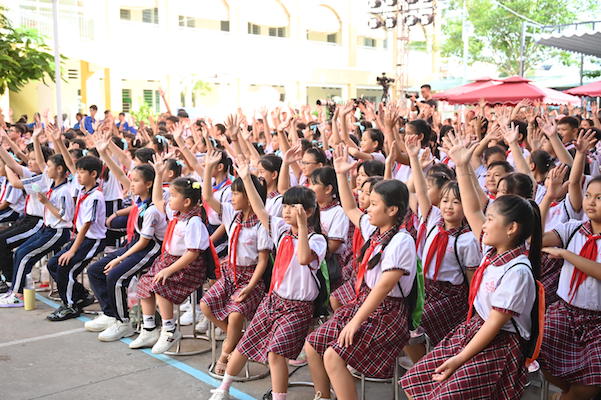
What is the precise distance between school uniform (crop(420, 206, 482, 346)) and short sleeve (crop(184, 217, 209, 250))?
1573mm

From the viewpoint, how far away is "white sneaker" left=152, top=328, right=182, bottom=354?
4527 mm

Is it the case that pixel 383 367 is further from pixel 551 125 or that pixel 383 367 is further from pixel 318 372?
pixel 551 125

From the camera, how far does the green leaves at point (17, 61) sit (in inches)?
374

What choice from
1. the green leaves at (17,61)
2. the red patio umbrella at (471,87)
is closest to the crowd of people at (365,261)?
the green leaves at (17,61)

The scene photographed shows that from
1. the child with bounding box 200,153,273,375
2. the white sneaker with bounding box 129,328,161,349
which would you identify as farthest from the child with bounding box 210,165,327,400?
the white sneaker with bounding box 129,328,161,349

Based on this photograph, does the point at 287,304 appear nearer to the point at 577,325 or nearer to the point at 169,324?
the point at 169,324

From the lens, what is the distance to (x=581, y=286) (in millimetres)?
3191

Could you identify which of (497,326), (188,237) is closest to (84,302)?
(188,237)

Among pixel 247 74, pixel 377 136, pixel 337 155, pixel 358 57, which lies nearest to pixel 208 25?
pixel 247 74

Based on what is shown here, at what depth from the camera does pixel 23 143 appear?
29.1 ft

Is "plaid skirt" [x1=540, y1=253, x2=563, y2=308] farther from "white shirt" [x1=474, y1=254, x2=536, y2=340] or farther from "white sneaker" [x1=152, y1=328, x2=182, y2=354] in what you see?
"white sneaker" [x1=152, y1=328, x2=182, y2=354]

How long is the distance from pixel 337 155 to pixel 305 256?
0.81m

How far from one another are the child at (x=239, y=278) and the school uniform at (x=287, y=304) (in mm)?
311

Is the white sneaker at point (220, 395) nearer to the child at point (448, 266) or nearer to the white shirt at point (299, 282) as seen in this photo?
the white shirt at point (299, 282)
